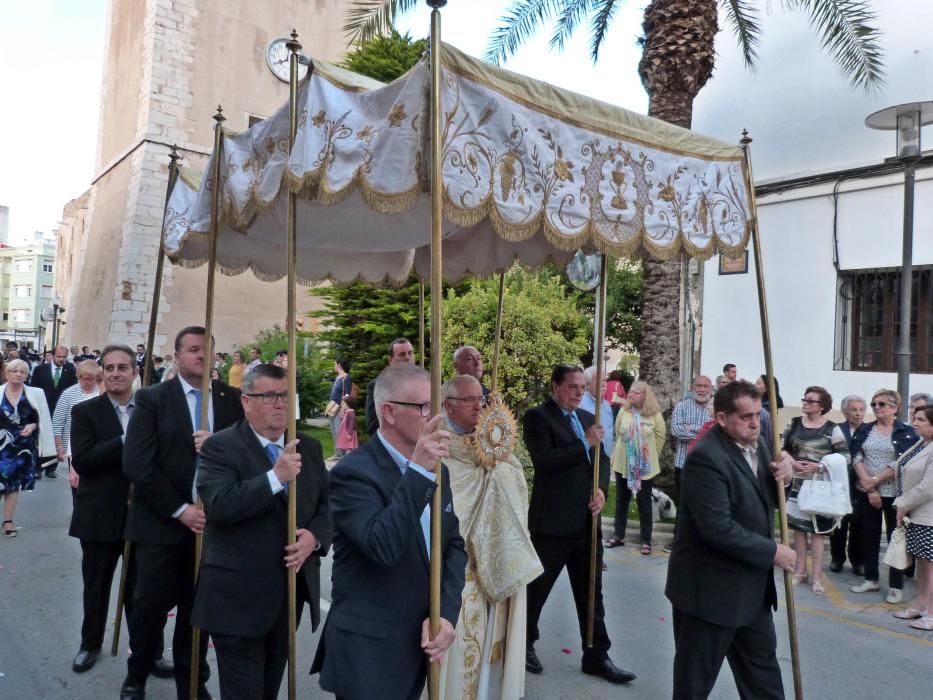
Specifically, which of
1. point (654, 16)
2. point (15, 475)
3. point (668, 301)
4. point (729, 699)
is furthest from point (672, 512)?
point (15, 475)

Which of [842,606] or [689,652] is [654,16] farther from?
[689,652]

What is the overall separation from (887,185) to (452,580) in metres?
12.4

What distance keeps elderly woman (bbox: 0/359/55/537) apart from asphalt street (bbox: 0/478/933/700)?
1.96 ft

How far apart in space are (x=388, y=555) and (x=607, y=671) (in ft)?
9.15

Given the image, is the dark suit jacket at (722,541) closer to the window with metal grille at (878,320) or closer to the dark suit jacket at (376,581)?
the dark suit jacket at (376,581)

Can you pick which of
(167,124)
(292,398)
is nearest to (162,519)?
(292,398)

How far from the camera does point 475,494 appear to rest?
3947 millimetres

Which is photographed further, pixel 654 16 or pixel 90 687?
pixel 654 16

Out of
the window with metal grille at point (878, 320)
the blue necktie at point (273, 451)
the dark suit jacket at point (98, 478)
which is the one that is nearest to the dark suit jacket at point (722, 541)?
the blue necktie at point (273, 451)

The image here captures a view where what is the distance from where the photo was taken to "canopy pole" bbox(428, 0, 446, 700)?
2602 millimetres

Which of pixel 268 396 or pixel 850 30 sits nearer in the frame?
pixel 268 396

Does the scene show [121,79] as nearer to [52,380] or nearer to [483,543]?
[52,380]

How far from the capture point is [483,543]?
3.91 m

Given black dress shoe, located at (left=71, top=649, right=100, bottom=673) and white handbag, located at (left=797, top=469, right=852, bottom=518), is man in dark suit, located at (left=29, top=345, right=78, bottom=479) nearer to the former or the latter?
black dress shoe, located at (left=71, top=649, right=100, bottom=673)
